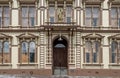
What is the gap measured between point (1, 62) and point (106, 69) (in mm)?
13107

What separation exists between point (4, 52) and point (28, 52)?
300 centimetres

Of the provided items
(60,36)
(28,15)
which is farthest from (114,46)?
(28,15)

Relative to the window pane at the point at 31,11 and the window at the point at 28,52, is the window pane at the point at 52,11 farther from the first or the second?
the window at the point at 28,52

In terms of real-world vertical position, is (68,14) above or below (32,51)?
above

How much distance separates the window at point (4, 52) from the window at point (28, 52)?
1.74 m

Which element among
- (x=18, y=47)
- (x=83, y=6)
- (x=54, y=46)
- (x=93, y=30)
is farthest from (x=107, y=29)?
(x=18, y=47)

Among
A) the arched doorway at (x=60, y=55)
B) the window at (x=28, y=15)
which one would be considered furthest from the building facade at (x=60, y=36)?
the arched doorway at (x=60, y=55)

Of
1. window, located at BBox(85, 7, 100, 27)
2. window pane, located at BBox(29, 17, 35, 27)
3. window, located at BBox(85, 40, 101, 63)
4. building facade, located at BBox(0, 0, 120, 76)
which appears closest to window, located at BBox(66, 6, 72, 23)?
building facade, located at BBox(0, 0, 120, 76)

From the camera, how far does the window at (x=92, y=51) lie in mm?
39750

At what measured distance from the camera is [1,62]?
1556 inches

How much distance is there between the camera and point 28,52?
3978 cm

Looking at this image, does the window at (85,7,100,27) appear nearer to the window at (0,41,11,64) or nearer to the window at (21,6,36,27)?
the window at (21,6,36,27)

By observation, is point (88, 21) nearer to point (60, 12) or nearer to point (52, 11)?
point (60, 12)

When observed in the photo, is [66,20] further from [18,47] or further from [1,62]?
[1,62]
